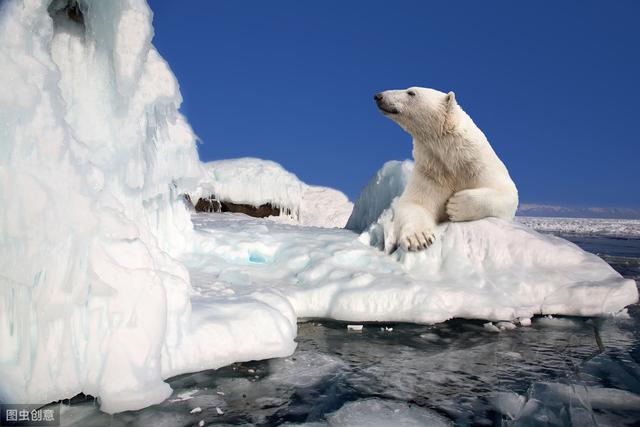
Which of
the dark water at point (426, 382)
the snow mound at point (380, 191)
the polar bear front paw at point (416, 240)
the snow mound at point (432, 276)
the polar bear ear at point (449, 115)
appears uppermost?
the polar bear ear at point (449, 115)

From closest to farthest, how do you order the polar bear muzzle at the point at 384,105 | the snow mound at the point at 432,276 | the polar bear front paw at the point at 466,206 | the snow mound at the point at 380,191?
the snow mound at the point at 432,276
the polar bear front paw at the point at 466,206
the polar bear muzzle at the point at 384,105
the snow mound at the point at 380,191

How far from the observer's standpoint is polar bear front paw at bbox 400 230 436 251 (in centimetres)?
404

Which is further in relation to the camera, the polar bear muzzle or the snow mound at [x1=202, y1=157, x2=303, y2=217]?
the snow mound at [x1=202, y1=157, x2=303, y2=217]

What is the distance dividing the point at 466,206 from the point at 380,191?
208 centimetres

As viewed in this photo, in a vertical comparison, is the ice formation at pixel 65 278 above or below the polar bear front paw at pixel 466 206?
below

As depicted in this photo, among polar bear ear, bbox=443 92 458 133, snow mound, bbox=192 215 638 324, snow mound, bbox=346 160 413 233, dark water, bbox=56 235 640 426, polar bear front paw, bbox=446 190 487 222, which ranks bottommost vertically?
dark water, bbox=56 235 640 426

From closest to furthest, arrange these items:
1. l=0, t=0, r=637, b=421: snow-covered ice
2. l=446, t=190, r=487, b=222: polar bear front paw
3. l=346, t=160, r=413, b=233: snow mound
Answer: l=0, t=0, r=637, b=421: snow-covered ice → l=446, t=190, r=487, b=222: polar bear front paw → l=346, t=160, r=413, b=233: snow mound

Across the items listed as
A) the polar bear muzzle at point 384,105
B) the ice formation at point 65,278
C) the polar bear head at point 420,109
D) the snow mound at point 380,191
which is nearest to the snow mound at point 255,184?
the snow mound at point 380,191

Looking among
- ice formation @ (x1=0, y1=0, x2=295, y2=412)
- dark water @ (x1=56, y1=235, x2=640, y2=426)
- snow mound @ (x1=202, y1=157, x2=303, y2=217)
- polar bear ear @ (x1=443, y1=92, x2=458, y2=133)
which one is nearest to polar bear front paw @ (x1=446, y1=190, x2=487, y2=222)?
polar bear ear @ (x1=443, y1=92, x2=458, y2=133)

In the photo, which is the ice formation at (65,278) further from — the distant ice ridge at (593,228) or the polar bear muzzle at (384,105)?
the distant ice ridge at (593,228)

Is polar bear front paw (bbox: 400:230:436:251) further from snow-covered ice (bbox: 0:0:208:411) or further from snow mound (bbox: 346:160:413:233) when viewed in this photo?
snow-covered ice (bbox: 0:0:208:411)

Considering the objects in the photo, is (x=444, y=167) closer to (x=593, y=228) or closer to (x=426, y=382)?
(x=426, y=382)

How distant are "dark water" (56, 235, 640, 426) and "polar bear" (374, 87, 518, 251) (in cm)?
152

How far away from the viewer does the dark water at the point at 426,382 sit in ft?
5.77
